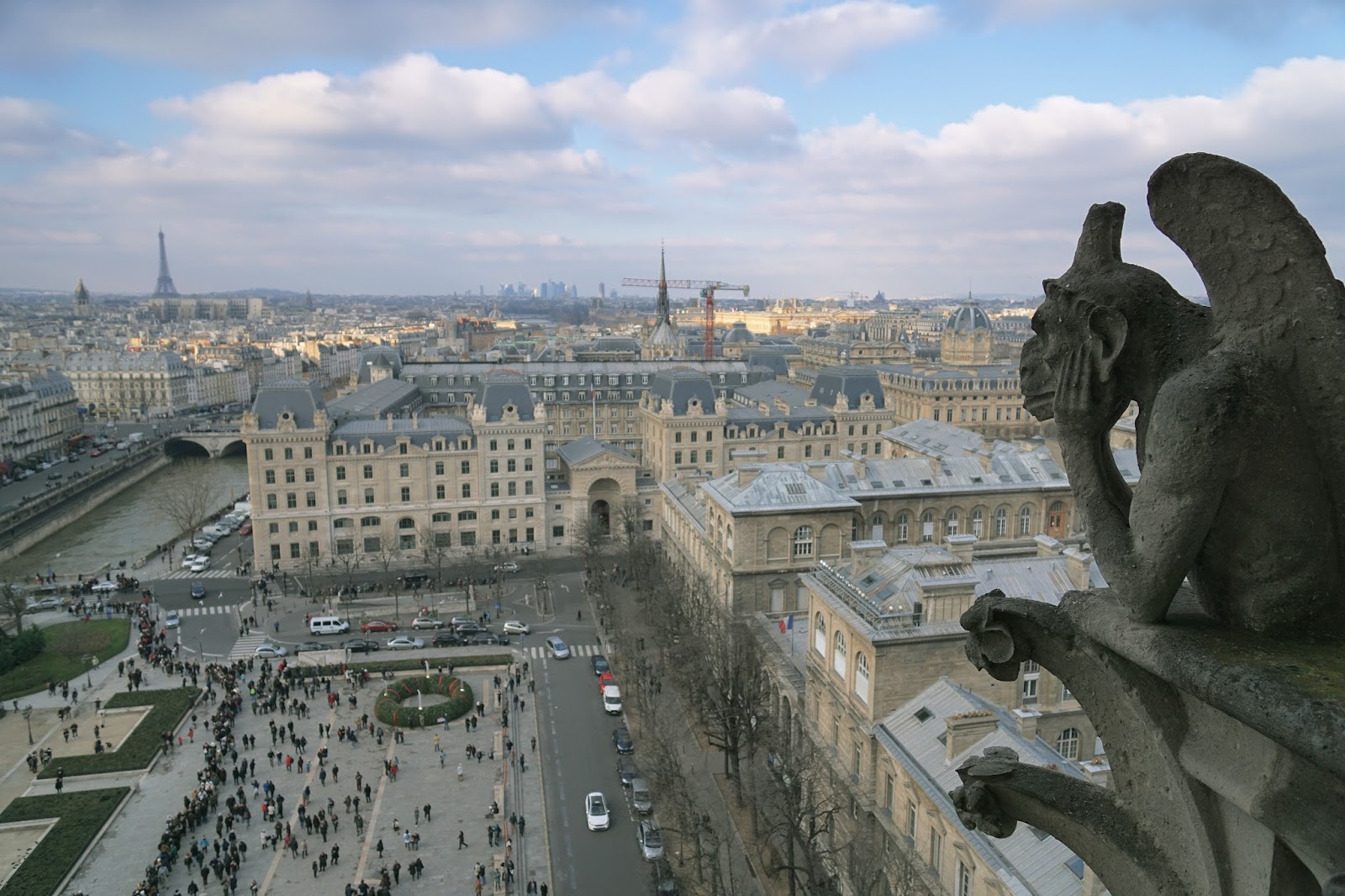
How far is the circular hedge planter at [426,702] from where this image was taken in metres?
48.4

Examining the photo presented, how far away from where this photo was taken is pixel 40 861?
36094mm

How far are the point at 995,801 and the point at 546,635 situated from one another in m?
56.0

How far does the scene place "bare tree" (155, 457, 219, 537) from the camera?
8591cm

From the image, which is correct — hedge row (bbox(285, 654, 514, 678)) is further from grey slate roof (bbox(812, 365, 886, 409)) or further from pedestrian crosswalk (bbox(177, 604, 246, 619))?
grey slate roof (bbox(812, 365, 886, 409))

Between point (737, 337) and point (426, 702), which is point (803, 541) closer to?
point (426, 702)

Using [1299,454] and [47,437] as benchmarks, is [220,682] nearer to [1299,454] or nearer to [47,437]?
[1299,454]

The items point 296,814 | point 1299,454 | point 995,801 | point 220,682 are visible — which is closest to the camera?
point 1299,454

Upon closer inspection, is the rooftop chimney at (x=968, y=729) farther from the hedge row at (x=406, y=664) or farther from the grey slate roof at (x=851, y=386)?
the grey slate roof at (x=851, y=386)

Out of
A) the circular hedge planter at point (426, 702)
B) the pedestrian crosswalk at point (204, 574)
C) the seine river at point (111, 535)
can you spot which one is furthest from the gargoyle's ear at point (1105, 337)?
the seine river at point (111, 535)

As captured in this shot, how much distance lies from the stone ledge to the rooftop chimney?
877 inches

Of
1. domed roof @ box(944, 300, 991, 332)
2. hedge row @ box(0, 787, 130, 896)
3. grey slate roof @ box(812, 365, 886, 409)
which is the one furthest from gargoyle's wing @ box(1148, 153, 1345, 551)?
domed roof @ box(944, 300, 991, 332)

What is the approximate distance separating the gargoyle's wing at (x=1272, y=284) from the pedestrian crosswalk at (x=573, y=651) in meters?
54.5

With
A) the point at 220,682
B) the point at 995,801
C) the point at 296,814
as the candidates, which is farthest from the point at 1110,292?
the point at 220,682

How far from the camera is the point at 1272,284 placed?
581cm
